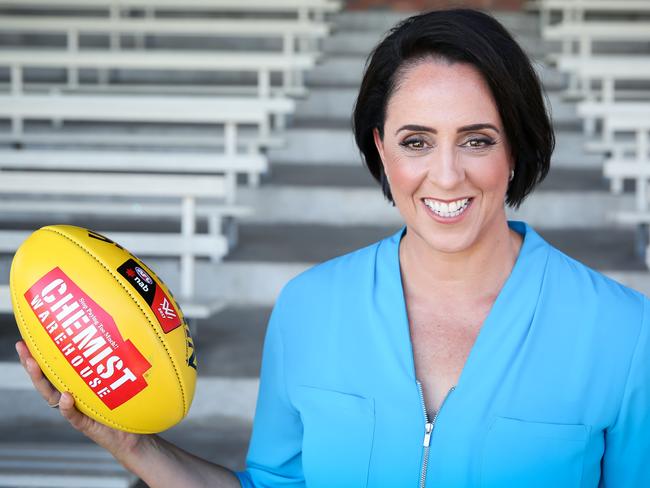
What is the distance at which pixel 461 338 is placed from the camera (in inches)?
54.3

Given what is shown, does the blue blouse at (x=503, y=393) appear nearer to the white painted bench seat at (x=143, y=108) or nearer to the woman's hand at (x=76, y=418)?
the woman's hand at (x=76, y=418)

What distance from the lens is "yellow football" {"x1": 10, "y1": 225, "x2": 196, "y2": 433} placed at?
1266 millimetres

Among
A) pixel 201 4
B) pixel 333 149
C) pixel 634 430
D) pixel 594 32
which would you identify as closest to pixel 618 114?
pixel 594 32

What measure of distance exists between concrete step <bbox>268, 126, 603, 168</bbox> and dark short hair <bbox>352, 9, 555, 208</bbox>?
3.58 metres

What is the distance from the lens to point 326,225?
4367mm

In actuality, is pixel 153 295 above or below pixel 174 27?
below

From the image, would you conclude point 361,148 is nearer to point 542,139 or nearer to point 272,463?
point 542,139

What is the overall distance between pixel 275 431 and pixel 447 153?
1.58 ft

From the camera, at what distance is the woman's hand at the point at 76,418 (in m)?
1.27

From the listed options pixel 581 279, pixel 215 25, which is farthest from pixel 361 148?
pixel 215 25

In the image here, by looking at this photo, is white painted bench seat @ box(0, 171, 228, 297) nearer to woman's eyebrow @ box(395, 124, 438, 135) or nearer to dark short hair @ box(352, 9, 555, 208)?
dark short hair @ box(352, 9, 555, 208)

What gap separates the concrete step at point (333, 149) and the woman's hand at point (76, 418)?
3698 mm

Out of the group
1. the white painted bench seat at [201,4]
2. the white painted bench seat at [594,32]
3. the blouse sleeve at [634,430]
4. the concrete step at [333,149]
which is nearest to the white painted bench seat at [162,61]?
the concrete step at [333,149]

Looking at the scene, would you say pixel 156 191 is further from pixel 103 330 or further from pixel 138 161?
pixel 103 330
